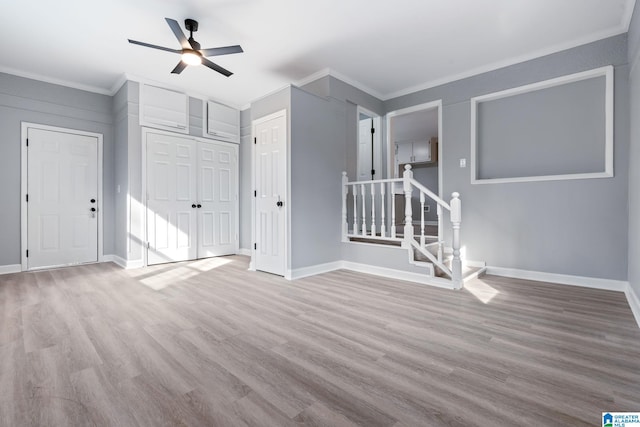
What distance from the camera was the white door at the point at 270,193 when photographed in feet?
13.4

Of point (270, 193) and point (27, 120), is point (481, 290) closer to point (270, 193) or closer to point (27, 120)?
point (270, 193)

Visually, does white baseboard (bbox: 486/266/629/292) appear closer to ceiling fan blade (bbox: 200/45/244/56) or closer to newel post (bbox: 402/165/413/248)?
newel post (bbox: 402/165/413/248)

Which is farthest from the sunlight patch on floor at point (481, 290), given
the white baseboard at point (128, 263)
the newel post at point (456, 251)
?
the white baseboard at point (128, 263)

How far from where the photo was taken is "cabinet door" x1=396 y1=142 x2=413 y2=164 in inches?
358

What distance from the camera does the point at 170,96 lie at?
16.5 ft

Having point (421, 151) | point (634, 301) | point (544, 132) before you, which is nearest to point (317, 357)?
point (634, 301)

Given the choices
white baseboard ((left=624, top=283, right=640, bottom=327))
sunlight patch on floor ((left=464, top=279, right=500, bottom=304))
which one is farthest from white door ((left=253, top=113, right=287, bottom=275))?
white baseboard ((left=624, top=283, right=640, bottom=327))

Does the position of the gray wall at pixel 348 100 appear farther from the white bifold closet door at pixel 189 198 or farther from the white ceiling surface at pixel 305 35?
the white bifold closet door at pixel 189 198

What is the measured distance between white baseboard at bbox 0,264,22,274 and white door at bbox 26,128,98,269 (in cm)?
12

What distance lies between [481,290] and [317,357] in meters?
2.37

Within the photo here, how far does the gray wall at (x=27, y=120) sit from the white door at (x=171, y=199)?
101 cm

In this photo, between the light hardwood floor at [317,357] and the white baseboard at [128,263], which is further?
the white baseboard at [128,263]

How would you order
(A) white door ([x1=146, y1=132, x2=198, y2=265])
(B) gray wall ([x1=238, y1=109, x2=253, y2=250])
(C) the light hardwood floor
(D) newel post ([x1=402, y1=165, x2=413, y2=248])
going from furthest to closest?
(B) gray wall ([x1=238, y1=109, x2=253, y2=250]) < (A) white door ([x1=146, y1=132, x2=198, y2=265]) < (D) newel post ([x1=402, y1=165, x2=413, y2=248]) < (C) the light hardwood floor

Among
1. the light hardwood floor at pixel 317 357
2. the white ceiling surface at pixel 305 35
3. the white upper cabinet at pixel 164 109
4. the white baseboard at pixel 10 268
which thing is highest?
the white ceiling surface at pixel 305 35
